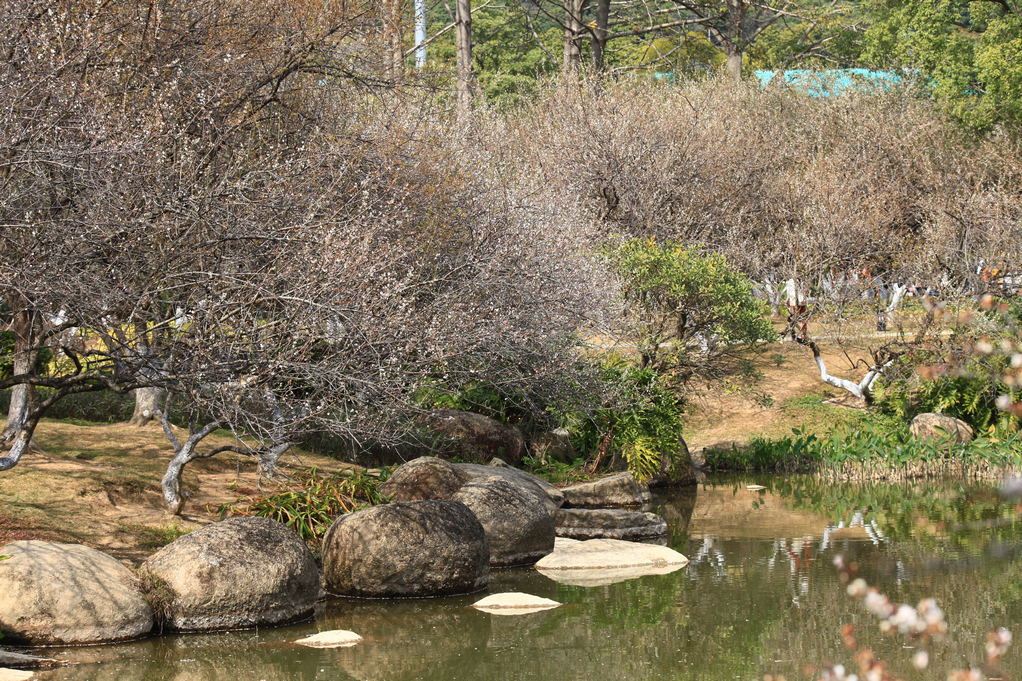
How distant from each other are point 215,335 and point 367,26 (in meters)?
8.19

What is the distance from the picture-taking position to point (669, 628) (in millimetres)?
12062

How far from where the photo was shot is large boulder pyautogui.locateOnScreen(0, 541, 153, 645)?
10961 mm

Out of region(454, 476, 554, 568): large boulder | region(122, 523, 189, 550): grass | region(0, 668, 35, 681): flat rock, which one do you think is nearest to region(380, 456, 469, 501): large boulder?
region(454, 476, 554, 568): large boulder

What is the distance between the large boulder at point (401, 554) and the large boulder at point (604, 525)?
3.79 m

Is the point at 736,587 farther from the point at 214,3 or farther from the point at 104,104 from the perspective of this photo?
the point at 214,3

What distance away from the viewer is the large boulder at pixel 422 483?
16156 millimetres

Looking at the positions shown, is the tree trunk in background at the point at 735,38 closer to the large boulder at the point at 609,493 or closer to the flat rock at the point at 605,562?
the large boulder at the point at 609,493

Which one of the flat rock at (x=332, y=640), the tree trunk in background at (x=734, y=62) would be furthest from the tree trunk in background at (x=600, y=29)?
the flat rock at (x=332, y=640)

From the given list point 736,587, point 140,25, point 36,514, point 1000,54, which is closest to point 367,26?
point 140,25

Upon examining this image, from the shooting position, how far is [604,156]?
110ft

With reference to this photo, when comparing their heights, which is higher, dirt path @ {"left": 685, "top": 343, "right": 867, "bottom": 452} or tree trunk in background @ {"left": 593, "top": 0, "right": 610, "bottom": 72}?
tree trunk in background @ {"left": 593, "top": 0, "right": 610, "bottom": 72}

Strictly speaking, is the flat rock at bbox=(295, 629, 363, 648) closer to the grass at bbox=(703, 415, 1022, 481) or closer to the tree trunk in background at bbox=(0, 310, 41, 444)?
the tree trunk in background at bbox=(0, 310, 41, 444)

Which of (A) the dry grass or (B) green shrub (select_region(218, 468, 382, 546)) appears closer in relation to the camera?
(A) the dry grass

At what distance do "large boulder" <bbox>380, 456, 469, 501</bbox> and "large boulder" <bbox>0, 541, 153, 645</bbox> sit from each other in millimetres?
5019
